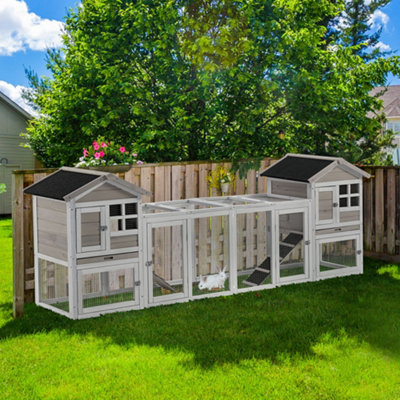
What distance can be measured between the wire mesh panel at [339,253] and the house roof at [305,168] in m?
0.99

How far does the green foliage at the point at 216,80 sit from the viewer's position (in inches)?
422

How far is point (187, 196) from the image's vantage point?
8578 mm

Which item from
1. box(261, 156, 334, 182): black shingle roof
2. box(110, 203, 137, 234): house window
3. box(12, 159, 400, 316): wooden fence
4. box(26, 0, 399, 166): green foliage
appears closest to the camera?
box(110, 203, 137, 234): house window

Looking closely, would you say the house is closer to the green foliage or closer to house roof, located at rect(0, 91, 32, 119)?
house roof, located at rect(0, 91, 32, 119)

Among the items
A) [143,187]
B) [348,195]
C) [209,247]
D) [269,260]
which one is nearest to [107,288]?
[143,187]

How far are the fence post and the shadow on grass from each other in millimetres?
197

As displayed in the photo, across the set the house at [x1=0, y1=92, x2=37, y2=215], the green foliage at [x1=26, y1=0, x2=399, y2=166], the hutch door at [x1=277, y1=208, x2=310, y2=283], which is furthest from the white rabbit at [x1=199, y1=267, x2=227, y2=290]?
the house at [x1=0, y1=92, x2=37, y2=215]

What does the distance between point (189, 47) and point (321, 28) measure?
2549 mm


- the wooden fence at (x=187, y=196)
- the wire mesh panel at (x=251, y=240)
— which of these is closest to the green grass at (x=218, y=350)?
the wooden fence at (x=187, y=196)

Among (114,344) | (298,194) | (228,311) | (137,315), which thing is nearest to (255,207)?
(298,194)

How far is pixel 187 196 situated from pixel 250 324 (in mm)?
2691

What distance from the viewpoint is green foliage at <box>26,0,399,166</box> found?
422 inches

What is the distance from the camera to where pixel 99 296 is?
7.05m

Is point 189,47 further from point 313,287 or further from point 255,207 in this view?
point 313,287
